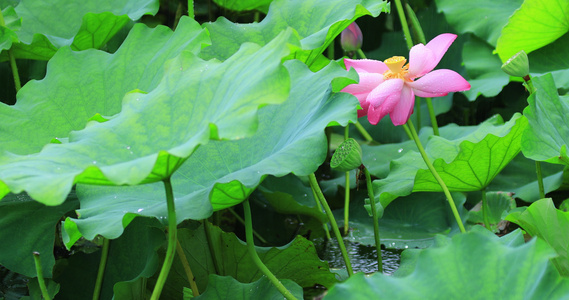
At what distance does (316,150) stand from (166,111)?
23cm

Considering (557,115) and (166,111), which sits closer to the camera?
(166,111)

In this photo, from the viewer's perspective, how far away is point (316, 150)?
2.89 ft

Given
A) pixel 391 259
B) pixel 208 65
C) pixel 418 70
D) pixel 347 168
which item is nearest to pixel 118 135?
pixel 208 65

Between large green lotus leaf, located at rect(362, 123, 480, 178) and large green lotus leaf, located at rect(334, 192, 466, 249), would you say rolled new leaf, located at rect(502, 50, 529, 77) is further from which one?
large green lotus leaf, located at rect(362, 123, 480, 178)

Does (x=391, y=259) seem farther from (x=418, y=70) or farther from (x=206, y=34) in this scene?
(x=206, y=34)

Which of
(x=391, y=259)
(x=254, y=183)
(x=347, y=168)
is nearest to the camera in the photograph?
(x=254, y=183)

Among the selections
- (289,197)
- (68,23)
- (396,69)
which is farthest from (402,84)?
(68,23)

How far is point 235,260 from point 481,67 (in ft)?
4.04

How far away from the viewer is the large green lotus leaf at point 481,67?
193 centimetres

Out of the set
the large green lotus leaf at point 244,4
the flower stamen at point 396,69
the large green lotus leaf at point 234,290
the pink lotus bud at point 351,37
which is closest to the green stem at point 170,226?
the large green lotus leaf at point 234,290

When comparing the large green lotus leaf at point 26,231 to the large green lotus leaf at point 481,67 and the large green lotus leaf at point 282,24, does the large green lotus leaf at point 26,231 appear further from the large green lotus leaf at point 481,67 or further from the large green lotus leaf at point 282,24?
the large green lotus leaf at point 481,67

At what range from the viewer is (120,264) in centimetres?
124

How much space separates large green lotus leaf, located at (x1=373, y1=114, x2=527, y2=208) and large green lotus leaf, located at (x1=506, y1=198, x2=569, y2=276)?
20 centimetres

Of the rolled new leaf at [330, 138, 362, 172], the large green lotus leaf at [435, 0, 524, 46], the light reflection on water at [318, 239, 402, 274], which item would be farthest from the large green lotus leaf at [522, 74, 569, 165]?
the large green lotus leaf at [435, 0, 524, 46]
